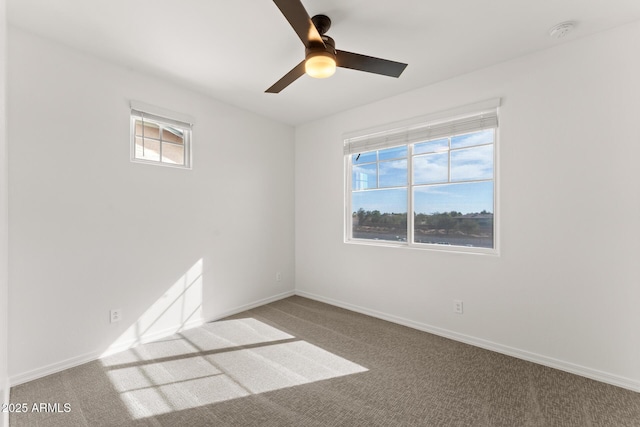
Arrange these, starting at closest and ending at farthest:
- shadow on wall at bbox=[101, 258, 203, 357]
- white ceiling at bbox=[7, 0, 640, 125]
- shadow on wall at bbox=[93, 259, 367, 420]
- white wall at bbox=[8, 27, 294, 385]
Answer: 1. white ceiling at bbox=[7, 0, 640, 125]
2. shadow on wall at bbox=[93, 259, 367, 420]
3. white wall at bbox=[8, 27, 294, 385]
4. shadow on wall at bbox=[101, 258, 203, 357]

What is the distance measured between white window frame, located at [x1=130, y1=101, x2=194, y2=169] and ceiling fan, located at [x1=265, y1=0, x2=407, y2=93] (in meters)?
1.51

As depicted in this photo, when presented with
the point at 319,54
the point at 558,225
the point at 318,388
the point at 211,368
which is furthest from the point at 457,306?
the point at 319,54

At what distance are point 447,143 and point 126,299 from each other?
3652 mm

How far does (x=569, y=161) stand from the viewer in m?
2.41

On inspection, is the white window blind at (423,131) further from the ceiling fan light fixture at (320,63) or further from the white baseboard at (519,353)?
the white baseboard at (519,353)

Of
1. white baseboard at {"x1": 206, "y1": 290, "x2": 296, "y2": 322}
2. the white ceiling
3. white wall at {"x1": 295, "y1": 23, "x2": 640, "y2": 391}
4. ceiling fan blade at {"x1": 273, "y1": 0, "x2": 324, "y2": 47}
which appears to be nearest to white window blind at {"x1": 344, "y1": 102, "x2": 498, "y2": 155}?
white wall at {"x1": 295, "y1": 23, "x2": 640, "y2": 391}

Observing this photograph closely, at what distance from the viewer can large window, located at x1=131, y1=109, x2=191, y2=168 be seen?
2906 mm

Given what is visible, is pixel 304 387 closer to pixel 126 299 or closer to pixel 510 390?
pixel 510 390

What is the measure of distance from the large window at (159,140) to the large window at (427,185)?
6.66 feet

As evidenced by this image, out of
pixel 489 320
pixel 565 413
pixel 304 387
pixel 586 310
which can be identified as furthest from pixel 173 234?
pixel 586 310

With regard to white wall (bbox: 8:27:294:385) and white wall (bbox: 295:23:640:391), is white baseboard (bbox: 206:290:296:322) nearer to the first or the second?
white wall (bbox: 8:27:294:385)

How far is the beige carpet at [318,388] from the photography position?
1896mm

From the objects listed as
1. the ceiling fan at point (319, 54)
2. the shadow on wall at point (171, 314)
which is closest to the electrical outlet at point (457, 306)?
the ceiling fan at point (319, 54)

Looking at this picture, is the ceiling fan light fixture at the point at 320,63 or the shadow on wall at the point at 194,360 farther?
the shadow on wall at the point at 194,360
